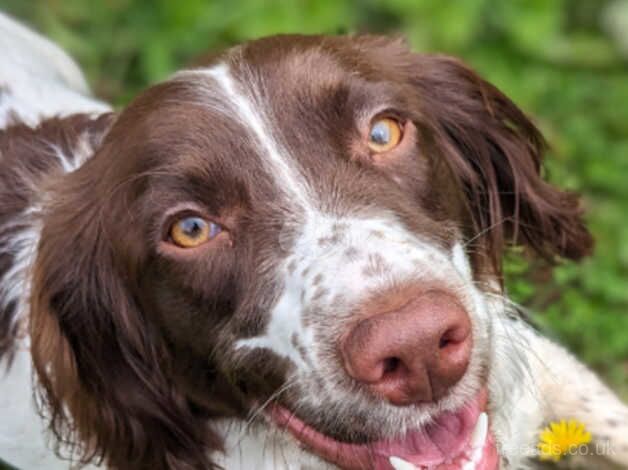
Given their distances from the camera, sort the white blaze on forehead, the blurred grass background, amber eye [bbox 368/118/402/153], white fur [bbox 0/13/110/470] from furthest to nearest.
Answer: the blurred grass background, white fur [bbox 0/13/110/470], amber eye [bbox 368/118/402/153], the white blaze on forehead

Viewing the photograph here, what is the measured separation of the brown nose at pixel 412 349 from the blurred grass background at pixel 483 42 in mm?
2860

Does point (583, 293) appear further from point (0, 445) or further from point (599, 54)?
point (0, 445)

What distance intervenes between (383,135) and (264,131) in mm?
317

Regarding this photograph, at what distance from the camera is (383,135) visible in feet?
10.5

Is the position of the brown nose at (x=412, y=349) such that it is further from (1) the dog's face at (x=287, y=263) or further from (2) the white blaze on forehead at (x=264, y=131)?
(2) the white blaze on forehead at (x=264, y=131)

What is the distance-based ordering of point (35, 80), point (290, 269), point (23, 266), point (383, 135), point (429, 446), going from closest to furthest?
point (290, 269) < point (429, 446) < point (383, 135) < point (23, 266) < point (35, 80)

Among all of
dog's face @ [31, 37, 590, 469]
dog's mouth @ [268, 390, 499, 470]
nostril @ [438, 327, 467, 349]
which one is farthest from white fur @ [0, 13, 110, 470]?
nostril @ [438, 327, 467, 349]

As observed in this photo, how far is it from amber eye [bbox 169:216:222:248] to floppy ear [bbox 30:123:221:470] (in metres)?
0.29

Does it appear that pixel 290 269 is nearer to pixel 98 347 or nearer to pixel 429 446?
pixel 429 446

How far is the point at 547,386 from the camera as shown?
418 cm

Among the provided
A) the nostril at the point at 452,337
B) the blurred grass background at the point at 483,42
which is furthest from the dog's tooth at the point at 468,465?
the blurred grass background at the point at 483,42

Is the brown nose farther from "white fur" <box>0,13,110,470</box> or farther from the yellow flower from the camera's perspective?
"white fur" <box>0,13,110,470</box>

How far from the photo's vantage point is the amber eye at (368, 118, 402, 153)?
125 inches

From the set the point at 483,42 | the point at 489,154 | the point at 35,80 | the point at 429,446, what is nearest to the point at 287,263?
the point at 429,446
